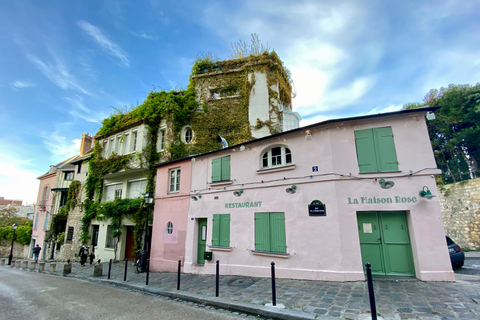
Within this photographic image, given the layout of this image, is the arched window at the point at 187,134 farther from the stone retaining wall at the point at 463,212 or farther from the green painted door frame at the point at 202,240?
the stone retaining wall at the point at 463,212

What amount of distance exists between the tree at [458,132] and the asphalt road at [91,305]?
2276 cm

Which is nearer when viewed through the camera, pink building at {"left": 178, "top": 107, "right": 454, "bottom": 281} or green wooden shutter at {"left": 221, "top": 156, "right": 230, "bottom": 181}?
pink building at {"left": 178, "top": 107, "right": 454, "bottom": 281}

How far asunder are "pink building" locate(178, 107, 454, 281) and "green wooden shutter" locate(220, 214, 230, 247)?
0.04 metres

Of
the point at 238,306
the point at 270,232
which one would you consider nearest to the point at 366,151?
the point at 270,232

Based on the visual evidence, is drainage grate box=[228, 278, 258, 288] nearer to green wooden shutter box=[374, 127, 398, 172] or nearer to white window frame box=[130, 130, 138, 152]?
green wooden shutter box=[374, 127, 398, 172]

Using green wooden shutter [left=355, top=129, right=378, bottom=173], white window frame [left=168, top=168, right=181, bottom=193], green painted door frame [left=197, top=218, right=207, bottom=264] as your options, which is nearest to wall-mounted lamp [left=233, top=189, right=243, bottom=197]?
green painted door frame [left=197, top=218, right=207, bottom=264]

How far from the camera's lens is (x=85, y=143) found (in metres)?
25.5

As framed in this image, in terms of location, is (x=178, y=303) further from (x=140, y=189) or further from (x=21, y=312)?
(x=140, y=189)

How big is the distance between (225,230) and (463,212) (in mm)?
17306

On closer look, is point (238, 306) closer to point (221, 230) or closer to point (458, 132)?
point (221, 230)

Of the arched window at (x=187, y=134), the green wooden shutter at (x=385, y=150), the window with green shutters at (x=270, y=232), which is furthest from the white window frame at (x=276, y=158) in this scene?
the arched window at (x=187, y=134)

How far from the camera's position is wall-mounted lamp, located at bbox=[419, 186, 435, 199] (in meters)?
6.89

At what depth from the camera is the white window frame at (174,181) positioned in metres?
12.7

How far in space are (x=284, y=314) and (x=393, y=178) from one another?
5.25m
